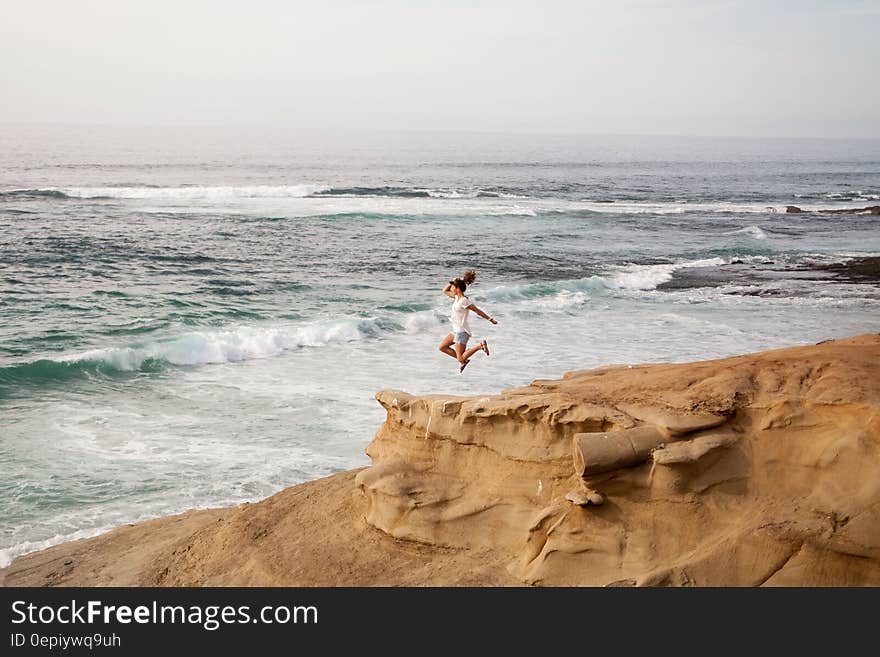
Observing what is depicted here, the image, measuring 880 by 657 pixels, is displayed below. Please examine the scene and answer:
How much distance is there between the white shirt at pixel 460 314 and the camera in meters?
11.4

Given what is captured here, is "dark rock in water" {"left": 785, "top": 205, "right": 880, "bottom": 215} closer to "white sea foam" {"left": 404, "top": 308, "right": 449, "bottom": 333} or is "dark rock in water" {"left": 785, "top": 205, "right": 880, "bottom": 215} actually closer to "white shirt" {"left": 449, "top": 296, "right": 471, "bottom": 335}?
"white sea foam" {"left": 404, "top": 308, "right": 449, "bottom": 333}

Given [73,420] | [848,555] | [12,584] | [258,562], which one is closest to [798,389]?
[848,555]

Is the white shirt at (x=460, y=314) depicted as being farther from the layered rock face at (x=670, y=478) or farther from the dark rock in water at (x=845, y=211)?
the dark rock in water at (x=845, y=211)

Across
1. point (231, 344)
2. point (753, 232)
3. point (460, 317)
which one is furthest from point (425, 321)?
point (753, 232)

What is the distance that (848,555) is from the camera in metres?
6.31

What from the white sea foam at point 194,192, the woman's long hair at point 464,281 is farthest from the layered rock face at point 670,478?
the white sea foam at point 194,192

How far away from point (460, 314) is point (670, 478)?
5090mm

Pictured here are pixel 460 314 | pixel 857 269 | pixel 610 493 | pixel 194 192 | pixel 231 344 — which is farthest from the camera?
pixel 194 192

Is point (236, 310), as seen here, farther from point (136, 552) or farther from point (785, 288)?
point (785, 288)

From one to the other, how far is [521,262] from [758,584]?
2674 cm

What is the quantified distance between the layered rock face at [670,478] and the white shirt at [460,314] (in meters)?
3.52

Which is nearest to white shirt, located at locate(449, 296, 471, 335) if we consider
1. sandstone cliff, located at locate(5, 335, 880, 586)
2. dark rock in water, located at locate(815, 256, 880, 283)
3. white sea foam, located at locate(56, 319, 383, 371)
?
sandstone cliff, located at locate(5, 335, 880, 586)

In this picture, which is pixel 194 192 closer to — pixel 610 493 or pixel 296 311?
pixel 296 311

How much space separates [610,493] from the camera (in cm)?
695
